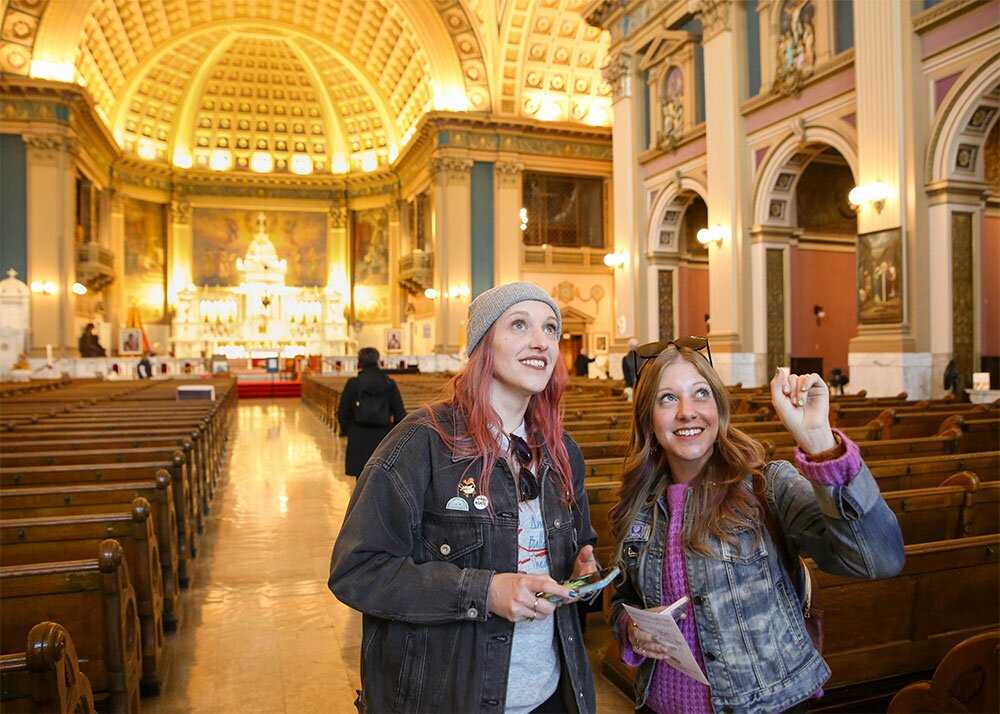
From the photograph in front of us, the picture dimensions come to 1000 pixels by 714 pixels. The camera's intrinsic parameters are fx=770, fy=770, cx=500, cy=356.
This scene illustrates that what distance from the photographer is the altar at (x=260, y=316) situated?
34.1 metres

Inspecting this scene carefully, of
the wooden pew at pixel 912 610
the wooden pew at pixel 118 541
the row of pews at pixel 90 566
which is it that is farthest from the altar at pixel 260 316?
the wooden pew at pixel 912 610

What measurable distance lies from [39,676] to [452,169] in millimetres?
27875

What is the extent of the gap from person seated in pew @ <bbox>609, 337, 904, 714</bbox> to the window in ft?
94.1

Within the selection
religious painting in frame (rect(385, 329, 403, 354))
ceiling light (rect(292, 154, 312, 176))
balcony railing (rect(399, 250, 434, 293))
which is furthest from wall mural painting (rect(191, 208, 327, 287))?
balcony railing (rect(399, 250, 434, 293))

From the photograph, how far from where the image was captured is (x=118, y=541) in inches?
140

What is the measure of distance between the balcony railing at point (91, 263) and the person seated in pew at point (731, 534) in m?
29.7

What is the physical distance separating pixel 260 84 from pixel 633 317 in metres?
24.2

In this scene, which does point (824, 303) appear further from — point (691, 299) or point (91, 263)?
point (91, 263)

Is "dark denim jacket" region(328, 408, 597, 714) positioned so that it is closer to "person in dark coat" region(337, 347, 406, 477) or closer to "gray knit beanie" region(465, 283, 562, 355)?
"gray knit beanie" region(465, 283, 562, 355)

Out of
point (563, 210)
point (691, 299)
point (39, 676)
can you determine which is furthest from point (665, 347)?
point (563, 210)

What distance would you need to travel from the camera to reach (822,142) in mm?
13633

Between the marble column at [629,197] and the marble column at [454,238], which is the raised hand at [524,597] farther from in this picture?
the marble column at [454,238]

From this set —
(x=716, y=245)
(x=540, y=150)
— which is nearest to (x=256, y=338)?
(x=540, y=150)

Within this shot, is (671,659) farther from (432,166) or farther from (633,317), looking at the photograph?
(432,166)
